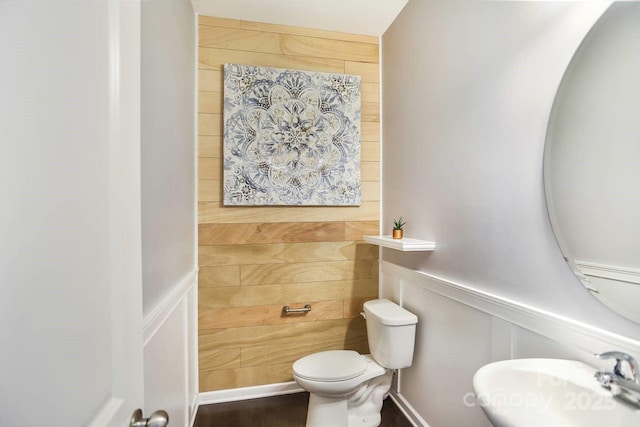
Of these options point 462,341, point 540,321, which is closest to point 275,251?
point 462,341

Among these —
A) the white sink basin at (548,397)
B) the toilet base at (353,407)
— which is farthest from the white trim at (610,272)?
the toilet base at (353,407)

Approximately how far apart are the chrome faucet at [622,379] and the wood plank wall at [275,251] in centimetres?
158

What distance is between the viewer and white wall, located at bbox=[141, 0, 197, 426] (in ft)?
3.35

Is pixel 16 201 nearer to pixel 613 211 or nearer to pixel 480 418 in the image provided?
pixel 613 211

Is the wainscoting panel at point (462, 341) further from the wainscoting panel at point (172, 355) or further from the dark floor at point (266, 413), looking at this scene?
the wainscoting panel at point (172, 355)

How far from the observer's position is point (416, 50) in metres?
1.86

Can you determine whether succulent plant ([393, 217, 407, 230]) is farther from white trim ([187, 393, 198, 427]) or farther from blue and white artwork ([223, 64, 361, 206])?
white trim ([187, 393, 198, 427])

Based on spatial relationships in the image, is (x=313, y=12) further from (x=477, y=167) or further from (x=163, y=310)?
(x=163, y=310)

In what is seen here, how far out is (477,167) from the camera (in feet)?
4.40

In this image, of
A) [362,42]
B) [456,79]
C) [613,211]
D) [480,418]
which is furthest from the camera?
[362,42]

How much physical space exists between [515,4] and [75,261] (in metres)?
1.57

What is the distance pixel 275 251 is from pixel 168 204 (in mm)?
967

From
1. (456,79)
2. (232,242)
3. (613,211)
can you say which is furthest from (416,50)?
(232,242)

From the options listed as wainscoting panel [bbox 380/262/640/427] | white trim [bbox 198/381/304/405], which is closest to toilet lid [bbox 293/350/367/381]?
wainscoting panel [bbox 380/262/640/427]
